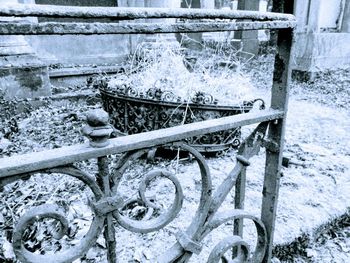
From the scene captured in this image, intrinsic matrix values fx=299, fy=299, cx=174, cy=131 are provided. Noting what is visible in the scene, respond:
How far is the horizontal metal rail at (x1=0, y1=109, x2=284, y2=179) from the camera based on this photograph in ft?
2.35

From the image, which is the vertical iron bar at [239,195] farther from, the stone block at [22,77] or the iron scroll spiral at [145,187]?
the stone block at [22,77]

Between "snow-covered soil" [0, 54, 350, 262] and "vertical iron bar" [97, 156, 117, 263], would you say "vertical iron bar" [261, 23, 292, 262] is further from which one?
"vertical iron bar" [97, 156, 117, 263]

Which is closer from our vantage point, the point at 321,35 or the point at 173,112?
the point at 173,112

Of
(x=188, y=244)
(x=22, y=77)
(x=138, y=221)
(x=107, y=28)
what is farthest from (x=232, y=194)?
(x=22, y=77)

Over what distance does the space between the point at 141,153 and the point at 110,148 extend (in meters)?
0.10

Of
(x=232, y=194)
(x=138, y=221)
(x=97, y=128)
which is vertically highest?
(x=97, y=128)

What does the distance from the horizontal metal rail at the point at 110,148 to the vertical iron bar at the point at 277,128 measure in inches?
4.7

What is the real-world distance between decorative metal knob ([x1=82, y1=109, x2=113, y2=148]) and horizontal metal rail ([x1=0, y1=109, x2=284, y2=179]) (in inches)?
0.8

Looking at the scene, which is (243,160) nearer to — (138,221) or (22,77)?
(138,221)

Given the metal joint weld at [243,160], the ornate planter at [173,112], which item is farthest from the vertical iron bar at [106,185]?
the ornate planter at [173,112]

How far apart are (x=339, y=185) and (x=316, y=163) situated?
17.2 inches

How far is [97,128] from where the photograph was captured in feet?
2.61

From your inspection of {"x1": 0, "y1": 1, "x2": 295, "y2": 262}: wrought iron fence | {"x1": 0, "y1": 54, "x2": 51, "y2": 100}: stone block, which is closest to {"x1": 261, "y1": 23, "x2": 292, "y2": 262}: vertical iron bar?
{"x1": 0, "y1": 1, "x2": 295, "y2": 262}: wrought iron fence

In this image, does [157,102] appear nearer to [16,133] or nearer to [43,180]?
[43,180]
